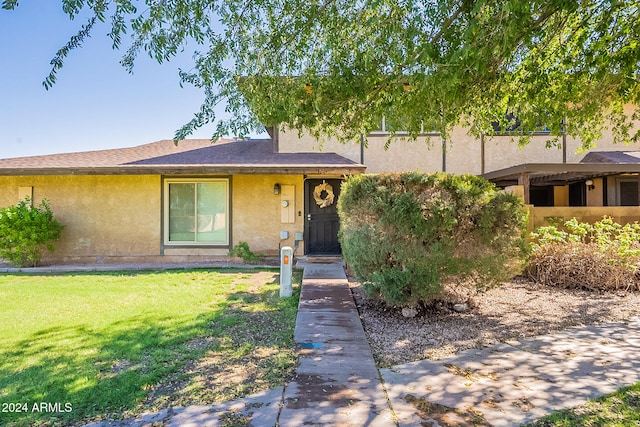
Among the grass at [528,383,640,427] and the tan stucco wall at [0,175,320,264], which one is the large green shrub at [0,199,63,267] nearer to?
the tan stucco wall at [0,175,320,264]

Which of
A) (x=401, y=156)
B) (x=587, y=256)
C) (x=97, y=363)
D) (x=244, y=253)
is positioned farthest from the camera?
(x=401, y=156)

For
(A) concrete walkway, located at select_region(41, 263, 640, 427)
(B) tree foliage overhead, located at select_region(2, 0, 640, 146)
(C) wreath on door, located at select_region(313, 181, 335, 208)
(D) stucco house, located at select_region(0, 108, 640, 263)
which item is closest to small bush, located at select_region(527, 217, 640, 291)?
(A) concrete walkway, located at select_region(41, 263, 640, 427)

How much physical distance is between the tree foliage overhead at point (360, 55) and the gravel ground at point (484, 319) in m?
2.85

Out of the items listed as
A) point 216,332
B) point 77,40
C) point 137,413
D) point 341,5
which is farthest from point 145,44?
point 137,413

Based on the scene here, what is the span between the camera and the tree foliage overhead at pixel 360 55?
4.16 metres

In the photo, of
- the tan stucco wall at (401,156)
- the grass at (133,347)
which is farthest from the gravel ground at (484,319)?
the tan stucco wall at (401,156)

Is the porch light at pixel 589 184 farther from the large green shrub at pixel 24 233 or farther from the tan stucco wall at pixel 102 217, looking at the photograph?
the large green shrub at pixel 24 233

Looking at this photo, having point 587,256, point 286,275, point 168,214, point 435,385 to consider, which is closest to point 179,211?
point 168,214

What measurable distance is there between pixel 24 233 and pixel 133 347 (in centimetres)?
795

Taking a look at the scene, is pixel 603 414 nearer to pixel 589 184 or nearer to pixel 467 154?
pixel 467 154

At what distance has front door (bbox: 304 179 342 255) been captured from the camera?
1059 cm

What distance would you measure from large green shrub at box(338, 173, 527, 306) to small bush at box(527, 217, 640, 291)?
2567mm

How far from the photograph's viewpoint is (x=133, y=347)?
3852 millimetres

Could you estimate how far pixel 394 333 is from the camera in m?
4.38
